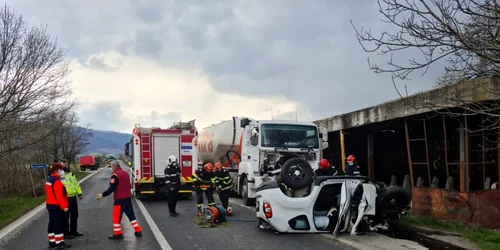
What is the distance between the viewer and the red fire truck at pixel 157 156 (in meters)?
16.7

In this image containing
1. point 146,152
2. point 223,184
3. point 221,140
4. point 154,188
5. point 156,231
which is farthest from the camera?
point 221,140

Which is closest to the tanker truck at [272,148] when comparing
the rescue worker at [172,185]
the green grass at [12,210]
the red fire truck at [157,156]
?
the rescue worker at [172,185]

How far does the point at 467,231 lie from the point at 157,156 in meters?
11.2

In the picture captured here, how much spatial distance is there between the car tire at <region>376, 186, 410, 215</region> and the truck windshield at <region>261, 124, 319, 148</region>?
5.15 m

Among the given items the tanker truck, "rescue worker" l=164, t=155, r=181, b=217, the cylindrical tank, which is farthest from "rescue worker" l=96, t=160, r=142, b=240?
the cylindrical tank

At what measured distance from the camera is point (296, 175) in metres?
9.42

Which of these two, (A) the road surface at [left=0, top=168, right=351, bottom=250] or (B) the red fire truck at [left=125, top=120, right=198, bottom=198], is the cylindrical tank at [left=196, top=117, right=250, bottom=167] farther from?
(A) the road surface at [left=0, top=168, right=351, bottom=250]

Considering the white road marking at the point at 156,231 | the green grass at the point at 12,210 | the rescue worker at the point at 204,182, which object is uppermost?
the rescue worker at the point at 204,182

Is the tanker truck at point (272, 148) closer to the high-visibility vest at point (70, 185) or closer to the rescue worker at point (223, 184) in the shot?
the rescue worker at point (223, 184)

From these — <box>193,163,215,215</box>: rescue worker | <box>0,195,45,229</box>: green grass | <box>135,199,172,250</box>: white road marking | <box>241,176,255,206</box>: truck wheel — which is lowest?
<box>135,199,172,250</box>: white road marking

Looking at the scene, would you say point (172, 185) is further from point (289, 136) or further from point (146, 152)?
point (146, 152)

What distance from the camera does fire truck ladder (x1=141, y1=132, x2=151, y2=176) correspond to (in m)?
16.8

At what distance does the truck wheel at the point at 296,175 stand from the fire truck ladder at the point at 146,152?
28.1ft

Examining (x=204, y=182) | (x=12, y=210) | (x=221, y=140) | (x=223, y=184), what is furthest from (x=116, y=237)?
(x=221, y=140)
